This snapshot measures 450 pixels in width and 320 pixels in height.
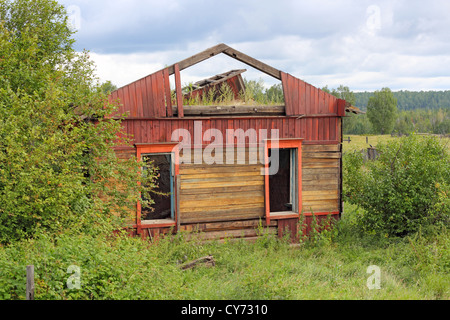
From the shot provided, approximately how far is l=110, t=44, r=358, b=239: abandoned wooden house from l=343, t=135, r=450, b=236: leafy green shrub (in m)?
1.04

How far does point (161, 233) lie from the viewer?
11.8 metres

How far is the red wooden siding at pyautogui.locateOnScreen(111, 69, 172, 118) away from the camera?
37.4ft

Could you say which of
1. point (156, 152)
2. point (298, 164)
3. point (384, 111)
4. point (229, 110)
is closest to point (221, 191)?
point (156, 152)

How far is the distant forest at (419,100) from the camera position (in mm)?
181875

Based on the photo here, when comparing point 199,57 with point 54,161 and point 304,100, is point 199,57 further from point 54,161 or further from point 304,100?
point 54,161

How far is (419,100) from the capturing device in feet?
623

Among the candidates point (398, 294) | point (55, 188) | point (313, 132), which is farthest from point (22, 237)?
point (313, 132)

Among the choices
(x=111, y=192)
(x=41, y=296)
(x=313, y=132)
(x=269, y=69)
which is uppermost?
(x=269, y=69)

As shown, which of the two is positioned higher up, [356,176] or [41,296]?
[356,176]

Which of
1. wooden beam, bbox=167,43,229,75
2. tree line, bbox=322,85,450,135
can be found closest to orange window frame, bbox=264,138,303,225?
wooden beam, bbox=167,43,229,75

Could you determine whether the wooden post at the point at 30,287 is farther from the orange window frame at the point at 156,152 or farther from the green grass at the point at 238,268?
the orange window frame at the point at 156,152

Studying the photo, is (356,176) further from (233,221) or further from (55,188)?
(55,188)
